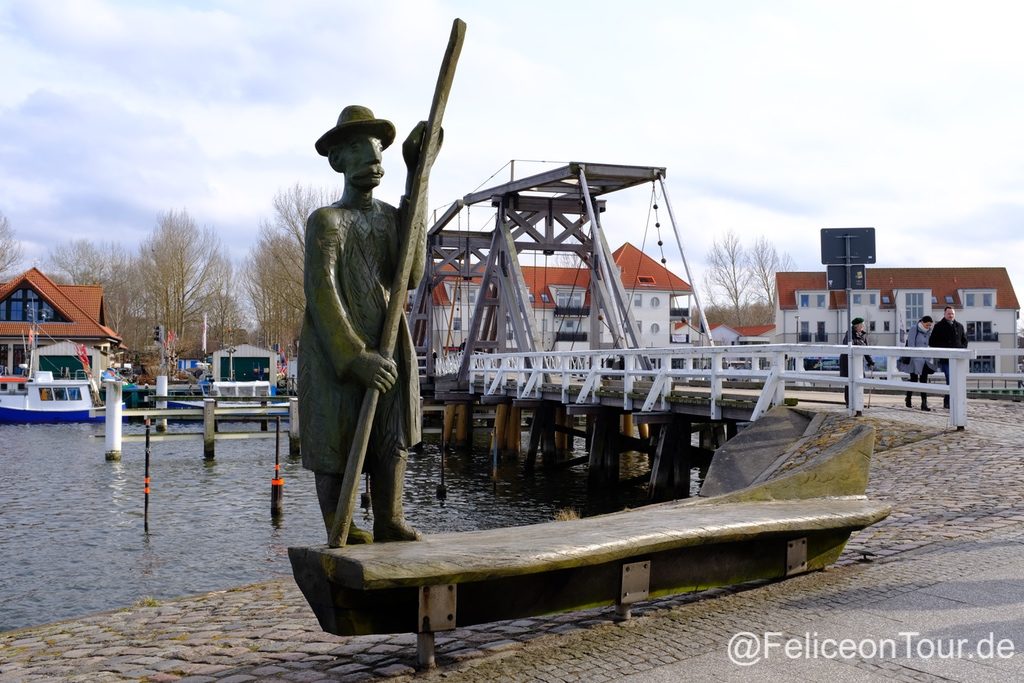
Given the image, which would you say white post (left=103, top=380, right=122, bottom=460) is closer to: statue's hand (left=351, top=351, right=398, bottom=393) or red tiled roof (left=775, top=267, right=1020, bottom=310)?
statue's hand (left=351, top=351, right=398, bottom=393)

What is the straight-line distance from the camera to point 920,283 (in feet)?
241

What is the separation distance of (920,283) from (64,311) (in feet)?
205

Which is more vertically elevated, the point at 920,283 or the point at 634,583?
the point at 920,283

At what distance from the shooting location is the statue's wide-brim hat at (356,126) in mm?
5020

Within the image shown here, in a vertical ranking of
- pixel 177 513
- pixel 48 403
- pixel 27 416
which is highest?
pixel 48 403

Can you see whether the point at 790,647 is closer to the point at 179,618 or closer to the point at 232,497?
the point at 179,618

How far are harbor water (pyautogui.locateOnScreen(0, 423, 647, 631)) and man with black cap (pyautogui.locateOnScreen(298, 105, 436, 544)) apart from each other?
7.70 m

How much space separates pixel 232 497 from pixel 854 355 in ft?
47.0

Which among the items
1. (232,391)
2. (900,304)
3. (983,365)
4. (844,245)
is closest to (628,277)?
(900,304)

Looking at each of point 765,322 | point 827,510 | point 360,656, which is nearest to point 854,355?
point 827,510

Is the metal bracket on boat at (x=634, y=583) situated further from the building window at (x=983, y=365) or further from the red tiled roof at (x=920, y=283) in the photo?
the red tiled roof at (x=920, y=283)

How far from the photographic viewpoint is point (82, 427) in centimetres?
4122

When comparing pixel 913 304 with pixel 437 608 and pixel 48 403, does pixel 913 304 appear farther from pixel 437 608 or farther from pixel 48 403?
pixel 437 608

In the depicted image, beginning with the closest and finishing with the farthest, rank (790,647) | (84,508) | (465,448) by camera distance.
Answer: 1. (790,647)
2. (84,508)
3. (465,448)
